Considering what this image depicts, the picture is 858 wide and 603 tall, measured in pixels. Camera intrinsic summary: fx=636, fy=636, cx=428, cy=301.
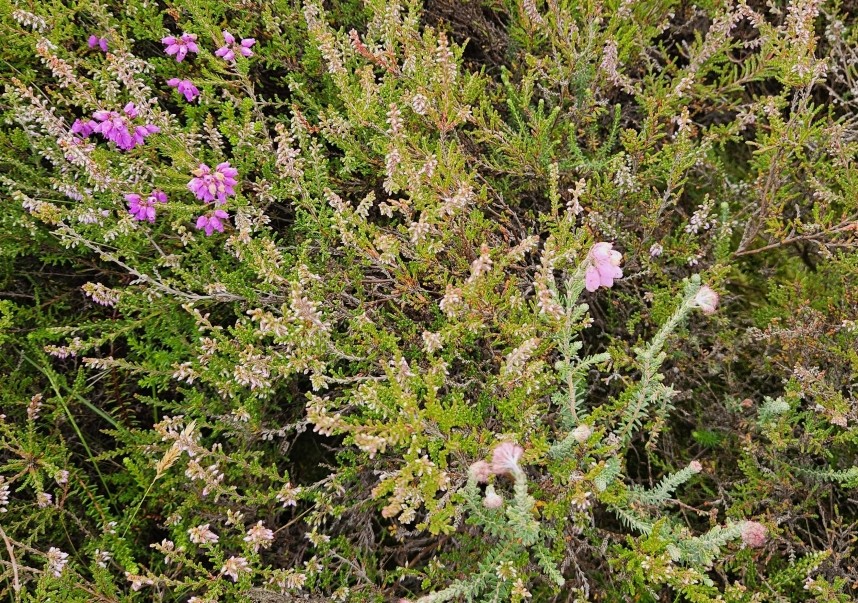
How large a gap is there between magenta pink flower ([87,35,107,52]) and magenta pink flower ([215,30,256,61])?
496 mm

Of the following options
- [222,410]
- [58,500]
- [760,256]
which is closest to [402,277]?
[222,410]

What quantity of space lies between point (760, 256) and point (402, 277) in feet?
6.12

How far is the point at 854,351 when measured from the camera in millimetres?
2391

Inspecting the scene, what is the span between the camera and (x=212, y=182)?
7.26ft

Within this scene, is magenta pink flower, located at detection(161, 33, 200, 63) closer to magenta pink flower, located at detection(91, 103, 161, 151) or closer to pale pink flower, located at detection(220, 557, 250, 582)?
magenta pink flower, located at detection(91, 103, 161, 151)

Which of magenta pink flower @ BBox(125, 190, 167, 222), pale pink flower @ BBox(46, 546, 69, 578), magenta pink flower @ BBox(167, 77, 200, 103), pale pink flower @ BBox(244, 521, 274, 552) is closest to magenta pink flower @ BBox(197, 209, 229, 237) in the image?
magenta pink flower @ BBox(125, 190, 167, 222)

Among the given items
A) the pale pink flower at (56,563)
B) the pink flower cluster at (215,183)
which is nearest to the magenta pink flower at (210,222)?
the pink flower cluster at (215,183)

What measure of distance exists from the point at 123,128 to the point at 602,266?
1.75 metres

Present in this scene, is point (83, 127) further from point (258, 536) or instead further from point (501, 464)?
point (501, 464)

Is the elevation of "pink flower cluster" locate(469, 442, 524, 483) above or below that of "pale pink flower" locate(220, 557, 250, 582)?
above

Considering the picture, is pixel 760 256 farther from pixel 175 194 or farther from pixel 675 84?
pixel 175 194

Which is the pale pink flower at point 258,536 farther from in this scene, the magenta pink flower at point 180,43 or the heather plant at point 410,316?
the magenta pink flower at point 180,43

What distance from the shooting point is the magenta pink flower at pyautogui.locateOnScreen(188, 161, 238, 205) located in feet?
7.21

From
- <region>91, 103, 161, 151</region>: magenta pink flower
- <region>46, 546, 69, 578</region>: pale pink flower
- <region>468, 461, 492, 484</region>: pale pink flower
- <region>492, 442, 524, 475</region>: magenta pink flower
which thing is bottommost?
<region>46, 546, 69, 578</region>: pale pink flower
